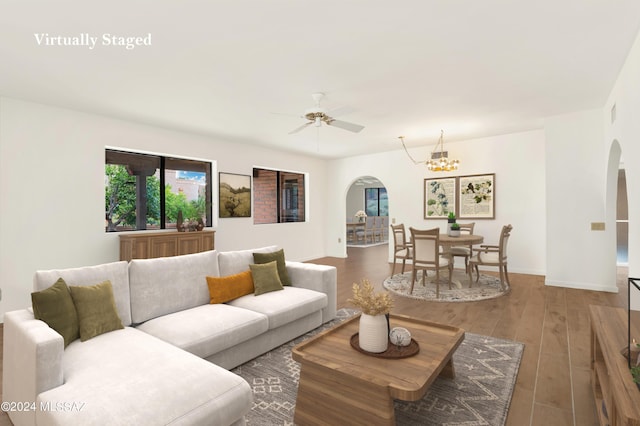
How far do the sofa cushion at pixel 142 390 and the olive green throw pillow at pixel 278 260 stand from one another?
5.44ft

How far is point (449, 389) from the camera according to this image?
7.47 ft

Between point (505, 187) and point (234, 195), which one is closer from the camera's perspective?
point (505, 187)

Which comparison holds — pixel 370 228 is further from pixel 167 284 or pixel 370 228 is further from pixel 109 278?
pixel 109 278

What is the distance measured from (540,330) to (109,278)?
13.2 feet

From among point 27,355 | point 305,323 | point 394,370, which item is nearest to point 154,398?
point 27,355

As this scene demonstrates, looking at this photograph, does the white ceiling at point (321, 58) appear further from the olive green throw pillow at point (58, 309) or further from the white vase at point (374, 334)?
the white vase at point (374, 334)

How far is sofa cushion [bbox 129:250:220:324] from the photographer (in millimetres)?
2557

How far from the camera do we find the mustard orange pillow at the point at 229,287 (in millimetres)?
2990

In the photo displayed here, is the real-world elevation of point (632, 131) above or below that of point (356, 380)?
above

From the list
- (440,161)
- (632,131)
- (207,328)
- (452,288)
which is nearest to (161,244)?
(207,328)

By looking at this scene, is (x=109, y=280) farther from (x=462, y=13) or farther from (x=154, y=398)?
(x=462, y=13)

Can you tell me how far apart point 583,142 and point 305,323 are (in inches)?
193

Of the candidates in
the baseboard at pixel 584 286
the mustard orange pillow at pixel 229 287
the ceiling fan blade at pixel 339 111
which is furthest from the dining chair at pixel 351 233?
the mustard orange pillow at pixel 229 287

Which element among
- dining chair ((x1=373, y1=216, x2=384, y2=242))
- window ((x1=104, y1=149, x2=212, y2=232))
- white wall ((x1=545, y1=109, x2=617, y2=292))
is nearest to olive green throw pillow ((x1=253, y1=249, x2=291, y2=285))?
window ((x1=104, y1=149, x2=212, y2=232))
